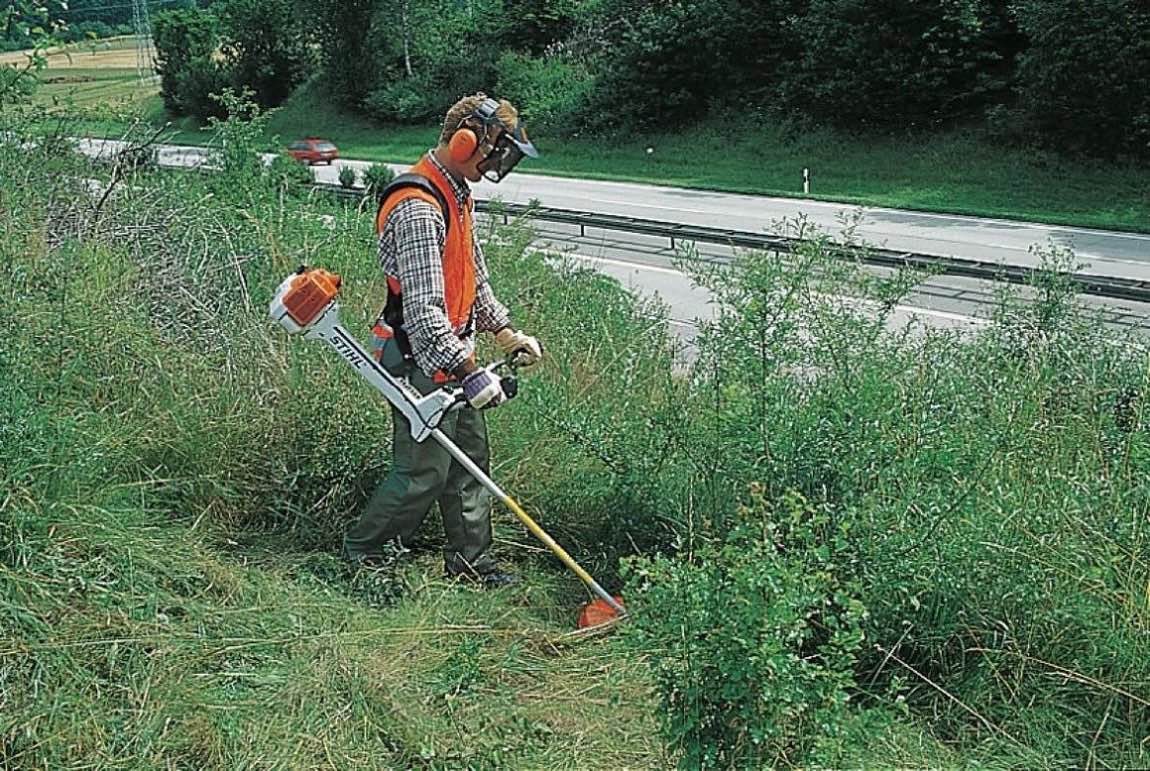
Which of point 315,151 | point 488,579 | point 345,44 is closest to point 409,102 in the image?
point 345,44

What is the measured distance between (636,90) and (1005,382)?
2549 cm

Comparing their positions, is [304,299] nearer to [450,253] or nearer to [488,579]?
[450,253]

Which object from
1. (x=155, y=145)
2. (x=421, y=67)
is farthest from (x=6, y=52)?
(x=421, y=67)

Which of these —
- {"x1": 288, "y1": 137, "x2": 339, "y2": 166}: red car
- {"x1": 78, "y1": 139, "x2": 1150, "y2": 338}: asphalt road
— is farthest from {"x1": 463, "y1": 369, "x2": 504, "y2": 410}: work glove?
{"x1": 288, "y1": 137, "x2": 339, "y2": 166}: red car

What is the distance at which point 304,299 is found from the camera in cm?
478

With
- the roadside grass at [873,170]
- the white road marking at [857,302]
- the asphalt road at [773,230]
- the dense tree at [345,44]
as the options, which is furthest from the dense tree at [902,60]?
the dense tree at [345,44]

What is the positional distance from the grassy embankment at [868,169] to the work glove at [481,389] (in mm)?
9080

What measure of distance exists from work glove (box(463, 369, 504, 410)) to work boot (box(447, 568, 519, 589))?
32.0 inches

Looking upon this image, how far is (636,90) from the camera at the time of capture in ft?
97.5

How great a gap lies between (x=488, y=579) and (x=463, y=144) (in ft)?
5.62

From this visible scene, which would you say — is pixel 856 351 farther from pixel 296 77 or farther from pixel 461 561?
pixel 296 77

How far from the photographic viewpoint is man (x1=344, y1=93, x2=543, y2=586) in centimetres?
477

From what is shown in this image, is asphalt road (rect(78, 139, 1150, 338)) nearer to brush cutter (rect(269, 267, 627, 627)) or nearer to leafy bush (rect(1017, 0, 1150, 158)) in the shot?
leafy bush (rect(1017, 0, 1150, 158))

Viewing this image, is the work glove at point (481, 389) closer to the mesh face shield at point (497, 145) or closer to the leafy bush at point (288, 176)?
the mesh face shield at point (497, 145)
